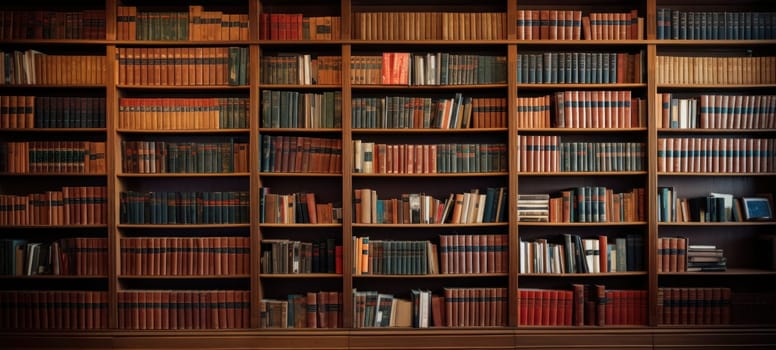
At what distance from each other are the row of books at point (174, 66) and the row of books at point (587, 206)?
225 cm

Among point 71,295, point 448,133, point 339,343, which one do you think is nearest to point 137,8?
point 71,295

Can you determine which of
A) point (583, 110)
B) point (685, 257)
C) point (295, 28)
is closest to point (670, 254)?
point (685, 257)

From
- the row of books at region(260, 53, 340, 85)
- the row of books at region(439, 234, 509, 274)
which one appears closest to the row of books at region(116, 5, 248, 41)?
the row of books at region(260, 53, 340, 85)

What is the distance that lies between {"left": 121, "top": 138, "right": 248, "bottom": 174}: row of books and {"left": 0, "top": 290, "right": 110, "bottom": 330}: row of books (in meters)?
0.97

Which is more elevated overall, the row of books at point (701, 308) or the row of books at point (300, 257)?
the row of books at point (300, 257)

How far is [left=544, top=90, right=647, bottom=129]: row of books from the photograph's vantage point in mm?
4559

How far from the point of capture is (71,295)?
15.0 feet

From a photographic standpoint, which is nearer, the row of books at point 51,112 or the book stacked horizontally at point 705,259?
the row of books at point 51,112

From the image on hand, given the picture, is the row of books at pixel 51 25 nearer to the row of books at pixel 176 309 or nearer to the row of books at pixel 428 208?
the row of books at pixel 176 309

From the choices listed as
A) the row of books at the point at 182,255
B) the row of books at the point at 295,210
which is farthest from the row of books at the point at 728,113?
the row of books at the point at 182,255

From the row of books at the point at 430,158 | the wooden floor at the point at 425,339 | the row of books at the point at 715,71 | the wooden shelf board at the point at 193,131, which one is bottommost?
the wooden floor at the point at 425,339

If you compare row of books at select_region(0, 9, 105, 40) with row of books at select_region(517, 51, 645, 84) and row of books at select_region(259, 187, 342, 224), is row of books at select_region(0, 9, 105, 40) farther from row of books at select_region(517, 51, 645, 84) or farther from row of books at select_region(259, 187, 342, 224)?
row of books at select_region(517, 51, 645, 84)

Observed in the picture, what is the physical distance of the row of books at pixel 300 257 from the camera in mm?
4586

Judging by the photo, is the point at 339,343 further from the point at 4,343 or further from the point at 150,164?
the point at 4,343
